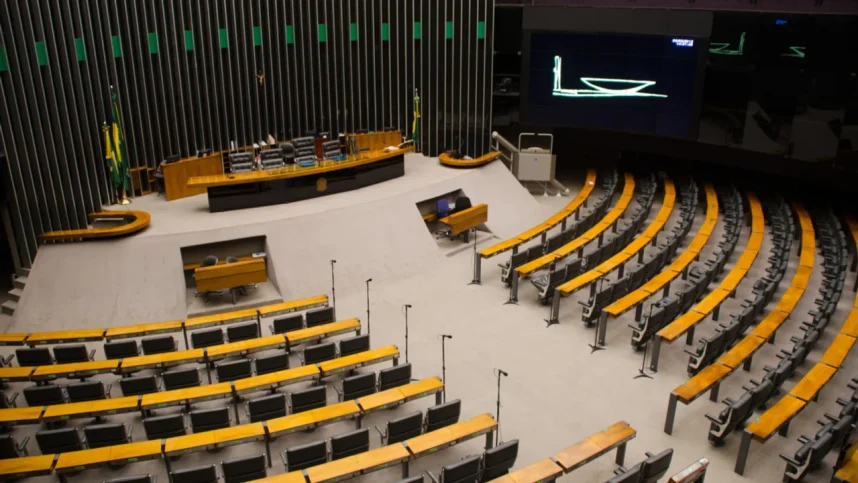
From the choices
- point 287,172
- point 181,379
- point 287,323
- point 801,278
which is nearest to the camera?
point 181,379

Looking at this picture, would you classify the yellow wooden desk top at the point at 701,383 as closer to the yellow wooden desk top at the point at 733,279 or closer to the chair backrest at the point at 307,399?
the yellow wooden desk top at the point at 733,279

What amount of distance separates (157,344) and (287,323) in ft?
6.55

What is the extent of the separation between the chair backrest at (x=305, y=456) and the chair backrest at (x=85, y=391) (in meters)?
3.16

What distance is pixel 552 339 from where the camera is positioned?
11648 millimetres

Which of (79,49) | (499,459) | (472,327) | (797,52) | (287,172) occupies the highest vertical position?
(79,49)

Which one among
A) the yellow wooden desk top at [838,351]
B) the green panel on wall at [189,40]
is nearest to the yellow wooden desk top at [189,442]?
the yellow wooden desk top at [838,351]

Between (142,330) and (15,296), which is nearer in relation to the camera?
(142,330)

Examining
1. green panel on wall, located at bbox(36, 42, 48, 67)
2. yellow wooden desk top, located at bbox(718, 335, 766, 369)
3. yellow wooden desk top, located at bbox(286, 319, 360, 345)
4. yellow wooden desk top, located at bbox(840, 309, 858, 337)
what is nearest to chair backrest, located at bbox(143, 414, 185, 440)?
yellow wooden desk top, located at bbox(286, 319, 360, 345)

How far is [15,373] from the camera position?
31.4 ft

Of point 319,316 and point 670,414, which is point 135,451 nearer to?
point 319,316

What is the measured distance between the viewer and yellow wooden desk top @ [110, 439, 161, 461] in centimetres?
782

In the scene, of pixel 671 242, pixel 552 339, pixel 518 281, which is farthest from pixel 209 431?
pixel 671 242

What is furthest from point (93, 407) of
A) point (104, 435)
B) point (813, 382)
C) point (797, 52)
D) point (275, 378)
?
point (797, 52)

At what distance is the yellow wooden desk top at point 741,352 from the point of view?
979 cm
